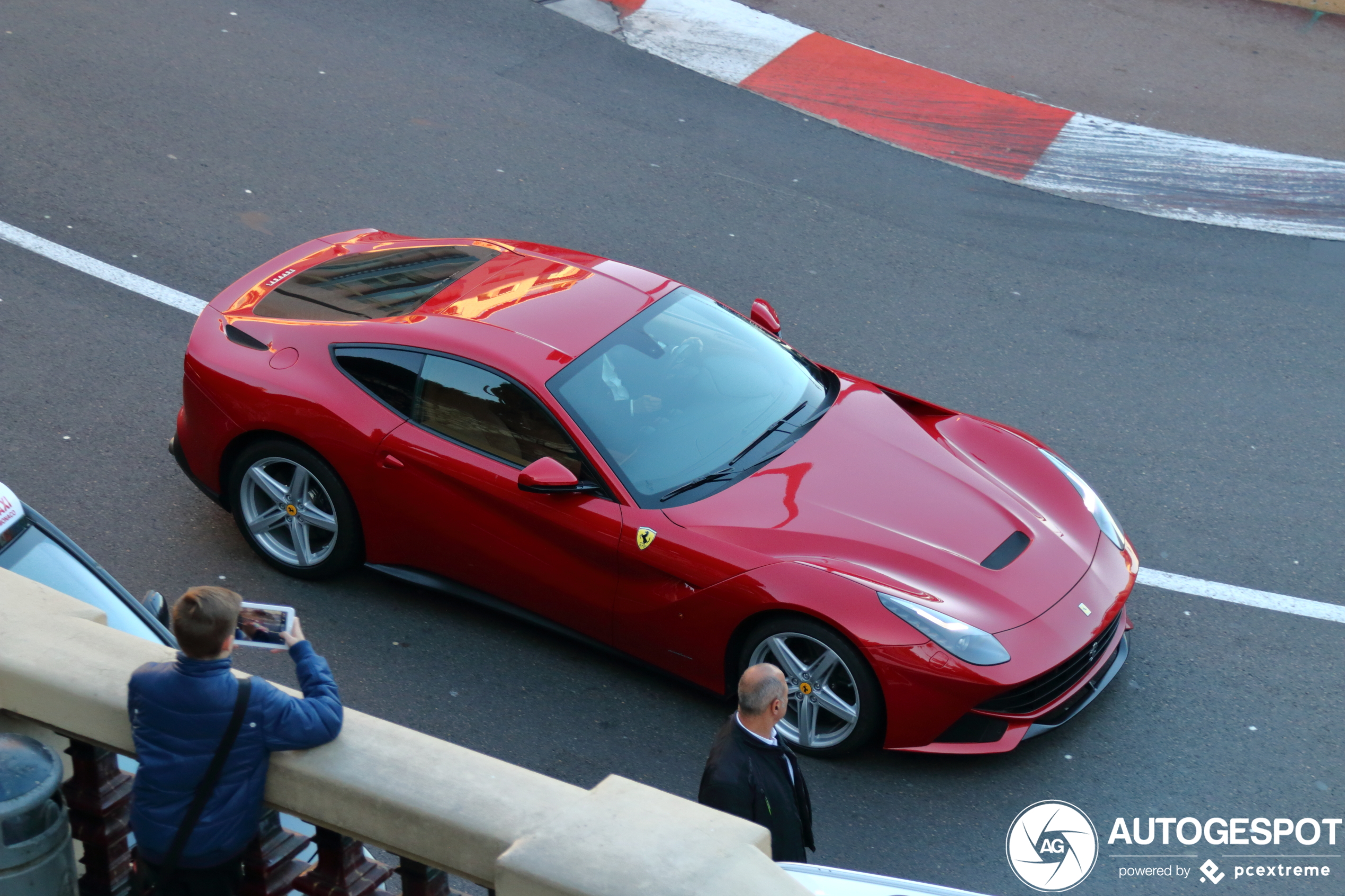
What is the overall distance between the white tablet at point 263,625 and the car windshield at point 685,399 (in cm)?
225

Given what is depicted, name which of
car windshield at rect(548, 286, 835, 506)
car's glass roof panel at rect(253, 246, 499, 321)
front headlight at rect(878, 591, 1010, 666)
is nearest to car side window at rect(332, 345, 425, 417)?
car's glass roof panel at rect(253, 246, 499, 321)

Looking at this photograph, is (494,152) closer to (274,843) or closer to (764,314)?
(764,314)

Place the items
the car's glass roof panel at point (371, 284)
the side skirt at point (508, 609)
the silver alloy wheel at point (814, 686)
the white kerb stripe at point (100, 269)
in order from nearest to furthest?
the silver alloy wheel at point (814, 686) < the side skirt at point (508, 609) < the car's glass roof panel at point (371, 284) < the white kerb stripe at point (100, 269)

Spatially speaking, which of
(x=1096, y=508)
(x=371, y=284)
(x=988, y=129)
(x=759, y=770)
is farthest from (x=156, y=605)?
(x=988, y=129)

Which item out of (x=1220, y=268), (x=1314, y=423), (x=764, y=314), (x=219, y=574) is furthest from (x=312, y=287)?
(x=1220, y=268)

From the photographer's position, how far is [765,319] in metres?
7.14

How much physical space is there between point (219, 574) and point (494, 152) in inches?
206

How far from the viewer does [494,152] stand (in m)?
10.8

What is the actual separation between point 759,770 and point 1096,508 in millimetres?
2811

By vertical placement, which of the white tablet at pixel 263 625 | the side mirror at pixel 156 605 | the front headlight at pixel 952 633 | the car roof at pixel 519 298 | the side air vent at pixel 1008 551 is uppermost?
the white tablet at pixel 263 625

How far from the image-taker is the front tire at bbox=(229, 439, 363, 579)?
638 centimetres

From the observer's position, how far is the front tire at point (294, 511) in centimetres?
638

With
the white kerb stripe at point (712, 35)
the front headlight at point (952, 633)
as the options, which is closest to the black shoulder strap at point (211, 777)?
the front headlight at point (952, 633)

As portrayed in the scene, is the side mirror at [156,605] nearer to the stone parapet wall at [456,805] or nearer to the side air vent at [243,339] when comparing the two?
the stone parapet wall at [456,805]
